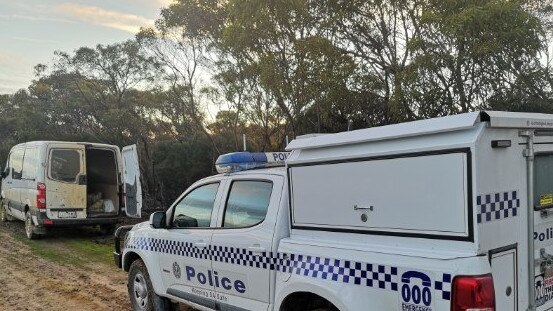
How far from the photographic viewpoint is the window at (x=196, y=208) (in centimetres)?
442

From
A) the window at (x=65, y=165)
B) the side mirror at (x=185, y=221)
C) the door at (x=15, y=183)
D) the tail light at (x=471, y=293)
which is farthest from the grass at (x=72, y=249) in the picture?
the tail light at (x=471, y=293)

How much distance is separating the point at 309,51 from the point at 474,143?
28.5 ft

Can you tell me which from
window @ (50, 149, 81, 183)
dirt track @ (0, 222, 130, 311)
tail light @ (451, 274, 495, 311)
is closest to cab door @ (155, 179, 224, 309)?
dirt track @ (0, 222, 130, 311)

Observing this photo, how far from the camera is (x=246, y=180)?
4.12 m

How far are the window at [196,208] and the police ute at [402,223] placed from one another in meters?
0.34

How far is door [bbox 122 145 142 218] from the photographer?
31.2 feet

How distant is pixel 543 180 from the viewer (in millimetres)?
3029

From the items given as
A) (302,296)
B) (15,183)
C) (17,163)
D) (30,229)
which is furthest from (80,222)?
(302,296)

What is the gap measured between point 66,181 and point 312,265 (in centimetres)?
860

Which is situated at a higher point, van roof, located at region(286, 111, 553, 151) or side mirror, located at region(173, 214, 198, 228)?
van roof, located at region(286, 111, 553, 151)

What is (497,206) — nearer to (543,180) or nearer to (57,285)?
(543,180)

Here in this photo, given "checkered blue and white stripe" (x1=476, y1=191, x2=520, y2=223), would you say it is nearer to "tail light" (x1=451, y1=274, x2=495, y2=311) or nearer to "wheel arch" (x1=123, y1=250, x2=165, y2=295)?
"tail light" (x1=451, y1=274, x2=495, y2=311)

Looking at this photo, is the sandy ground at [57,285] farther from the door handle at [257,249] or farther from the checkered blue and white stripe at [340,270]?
the checkered blue and white stripe at [340,270]

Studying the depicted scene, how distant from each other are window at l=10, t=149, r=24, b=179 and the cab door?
8.27 meters
